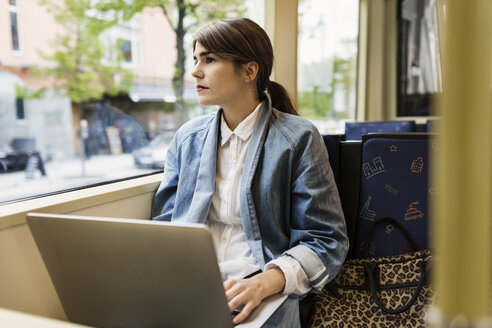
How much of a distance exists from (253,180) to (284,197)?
10 centimetres

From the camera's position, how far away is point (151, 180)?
1471mm

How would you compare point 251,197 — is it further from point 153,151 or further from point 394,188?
point 153,151

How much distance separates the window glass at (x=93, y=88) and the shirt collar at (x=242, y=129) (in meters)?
0.89

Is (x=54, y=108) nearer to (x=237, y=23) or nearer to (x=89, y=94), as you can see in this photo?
(x=89, y=94)

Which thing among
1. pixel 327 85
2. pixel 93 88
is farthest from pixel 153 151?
pixel 327 85

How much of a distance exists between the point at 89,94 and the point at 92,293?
128 inches

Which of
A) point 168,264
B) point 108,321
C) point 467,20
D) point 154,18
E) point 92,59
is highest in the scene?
point 154,18

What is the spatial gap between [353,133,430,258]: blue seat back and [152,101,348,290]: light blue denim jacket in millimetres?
210

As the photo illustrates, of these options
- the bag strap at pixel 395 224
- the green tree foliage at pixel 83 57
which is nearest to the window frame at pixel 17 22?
the green tree foliage at pixel 83 57

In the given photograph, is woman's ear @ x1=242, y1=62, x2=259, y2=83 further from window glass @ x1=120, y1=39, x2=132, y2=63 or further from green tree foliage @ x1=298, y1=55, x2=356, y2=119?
window glass @ x1=120, y1=39, x2=132, y2=63

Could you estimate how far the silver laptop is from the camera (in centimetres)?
65

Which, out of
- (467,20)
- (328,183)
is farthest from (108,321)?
(467,20)

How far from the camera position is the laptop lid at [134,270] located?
0.65 m

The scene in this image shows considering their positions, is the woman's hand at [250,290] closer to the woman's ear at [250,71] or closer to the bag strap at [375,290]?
the bag strap at [375,290]
